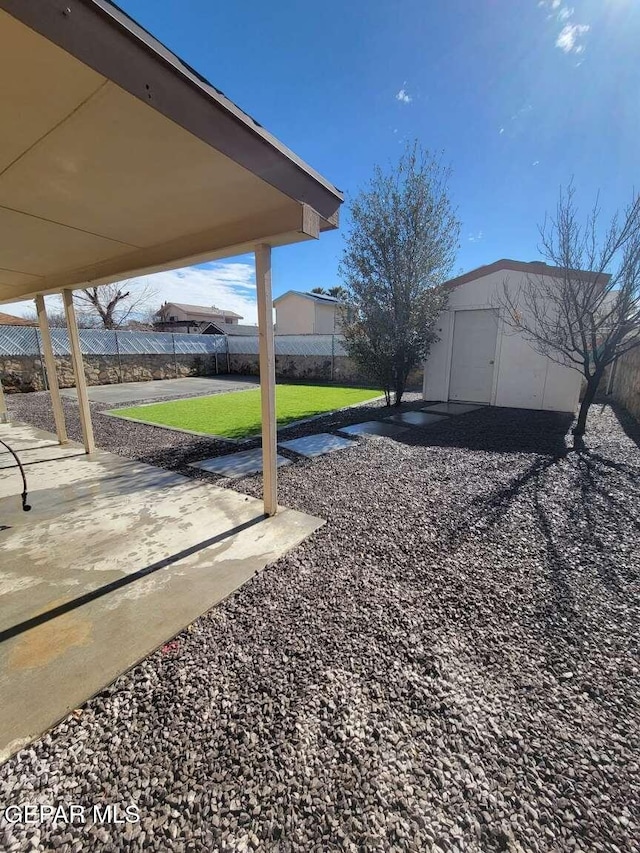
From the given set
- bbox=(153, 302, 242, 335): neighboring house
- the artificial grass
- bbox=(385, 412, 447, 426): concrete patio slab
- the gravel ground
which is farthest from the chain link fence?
bbox=(153, 302, 242, 335): neighboring house

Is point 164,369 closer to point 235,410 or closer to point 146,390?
point 146,390

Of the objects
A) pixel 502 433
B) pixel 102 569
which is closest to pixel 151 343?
pixel 502 433

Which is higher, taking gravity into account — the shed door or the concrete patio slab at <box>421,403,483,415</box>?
the shed door

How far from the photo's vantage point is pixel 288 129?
7.34 metres

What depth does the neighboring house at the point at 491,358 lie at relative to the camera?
29.9 feet

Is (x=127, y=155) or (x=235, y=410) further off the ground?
(x=127, y=155)

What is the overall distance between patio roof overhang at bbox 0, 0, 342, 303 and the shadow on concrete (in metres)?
2.44

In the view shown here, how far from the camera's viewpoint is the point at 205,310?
156 ft

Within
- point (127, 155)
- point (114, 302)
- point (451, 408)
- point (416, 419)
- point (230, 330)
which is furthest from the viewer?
point (230, 330)

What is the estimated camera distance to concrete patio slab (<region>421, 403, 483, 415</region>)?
9164 millimetres

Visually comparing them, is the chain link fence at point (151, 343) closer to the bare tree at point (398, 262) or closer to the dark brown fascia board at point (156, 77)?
the bare tree at point (398, 262)

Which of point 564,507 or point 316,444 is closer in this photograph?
point 564,507

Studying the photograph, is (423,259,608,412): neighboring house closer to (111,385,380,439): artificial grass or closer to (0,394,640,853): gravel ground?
(111,385,380,439): artificial grass

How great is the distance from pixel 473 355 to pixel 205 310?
4412 cm
